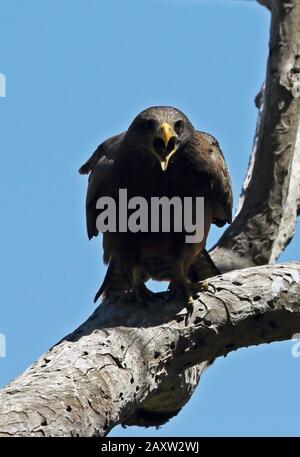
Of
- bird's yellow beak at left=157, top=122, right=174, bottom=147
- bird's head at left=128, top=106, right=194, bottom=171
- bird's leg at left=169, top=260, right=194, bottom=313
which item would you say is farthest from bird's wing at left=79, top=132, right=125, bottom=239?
bird's leg at left=169, top=260, right=194, bottom=313

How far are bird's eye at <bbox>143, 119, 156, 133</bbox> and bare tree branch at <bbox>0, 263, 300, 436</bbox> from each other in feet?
3.50

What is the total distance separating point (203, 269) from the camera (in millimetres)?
6762

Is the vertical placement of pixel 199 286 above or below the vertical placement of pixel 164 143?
below

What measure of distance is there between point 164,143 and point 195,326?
1.27m

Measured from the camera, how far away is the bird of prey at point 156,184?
6320mm

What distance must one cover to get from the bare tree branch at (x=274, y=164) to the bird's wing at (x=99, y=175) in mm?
1122

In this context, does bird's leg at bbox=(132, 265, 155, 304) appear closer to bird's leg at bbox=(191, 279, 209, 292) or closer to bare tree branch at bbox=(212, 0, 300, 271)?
bird's leg at bbox=(191, 279, 209, 292)

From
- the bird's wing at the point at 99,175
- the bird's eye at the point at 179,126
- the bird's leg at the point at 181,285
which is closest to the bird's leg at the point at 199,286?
the bird's leg at the point at 181,285

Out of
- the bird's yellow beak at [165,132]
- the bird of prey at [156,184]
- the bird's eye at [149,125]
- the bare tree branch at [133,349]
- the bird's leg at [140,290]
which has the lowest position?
the bare tree branch at [133,349]

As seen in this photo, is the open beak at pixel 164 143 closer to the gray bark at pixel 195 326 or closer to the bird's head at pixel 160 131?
the bird's head at pixel 160 131

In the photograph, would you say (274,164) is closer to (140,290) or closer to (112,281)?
(112,281)

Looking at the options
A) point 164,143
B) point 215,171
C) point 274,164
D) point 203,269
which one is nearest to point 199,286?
point 203,269

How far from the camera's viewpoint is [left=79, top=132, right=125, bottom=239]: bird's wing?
21.1 feet
